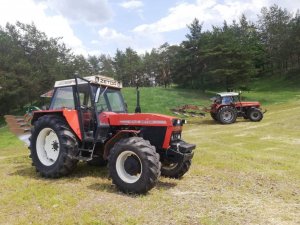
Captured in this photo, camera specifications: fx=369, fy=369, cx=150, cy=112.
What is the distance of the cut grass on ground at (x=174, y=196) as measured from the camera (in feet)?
18.9

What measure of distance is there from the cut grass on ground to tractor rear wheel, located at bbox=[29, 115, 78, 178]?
0.26 metres

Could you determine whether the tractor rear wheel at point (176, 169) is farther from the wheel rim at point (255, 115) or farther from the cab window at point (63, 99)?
the wheel rim at point (255, 115)

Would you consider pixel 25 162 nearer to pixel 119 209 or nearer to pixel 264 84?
pixel 119 209

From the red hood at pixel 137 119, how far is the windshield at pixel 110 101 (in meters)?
0.32

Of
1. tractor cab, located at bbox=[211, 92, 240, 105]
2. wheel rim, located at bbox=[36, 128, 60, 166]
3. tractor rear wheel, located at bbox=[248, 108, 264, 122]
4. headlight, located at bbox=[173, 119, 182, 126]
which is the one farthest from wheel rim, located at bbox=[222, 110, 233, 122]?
headlight, located at bbox=[173, 119, 182, 126]

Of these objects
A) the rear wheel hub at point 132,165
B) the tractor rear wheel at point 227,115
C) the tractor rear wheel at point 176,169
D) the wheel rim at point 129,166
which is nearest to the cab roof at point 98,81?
the wheel rim at point 129,166

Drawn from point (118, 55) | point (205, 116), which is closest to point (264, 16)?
point (118, 55)

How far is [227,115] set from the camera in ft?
76.3

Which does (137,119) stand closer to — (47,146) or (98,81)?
(98,81)

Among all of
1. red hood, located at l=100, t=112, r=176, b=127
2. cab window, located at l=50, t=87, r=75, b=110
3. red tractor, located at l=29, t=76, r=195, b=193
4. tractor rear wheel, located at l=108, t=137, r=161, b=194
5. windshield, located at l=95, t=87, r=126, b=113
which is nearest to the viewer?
tractor rear wheel, located at l=108, t=137, r=161, b=194

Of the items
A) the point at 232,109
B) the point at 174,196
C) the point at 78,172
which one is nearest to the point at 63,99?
the point at 78,172

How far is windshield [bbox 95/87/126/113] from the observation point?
28.2 feet

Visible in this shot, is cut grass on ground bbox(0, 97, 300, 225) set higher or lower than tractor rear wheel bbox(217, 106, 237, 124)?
lower

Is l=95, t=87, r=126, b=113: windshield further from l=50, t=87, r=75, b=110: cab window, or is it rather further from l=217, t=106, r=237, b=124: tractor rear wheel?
l=217, t=106, r=237, b=124: tractor rear wheel
